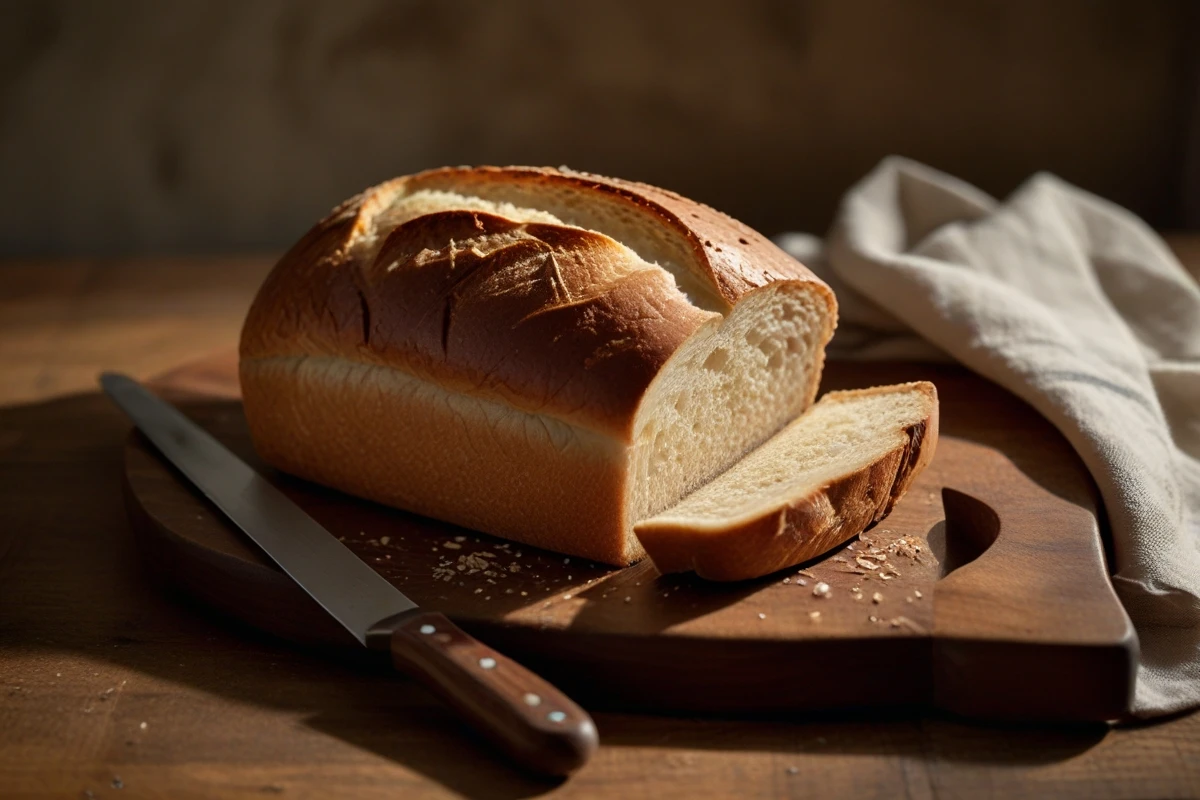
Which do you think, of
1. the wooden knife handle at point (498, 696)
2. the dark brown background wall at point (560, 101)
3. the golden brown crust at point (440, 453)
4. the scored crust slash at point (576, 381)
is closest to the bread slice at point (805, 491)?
the scored crust slash at point (576, 381)

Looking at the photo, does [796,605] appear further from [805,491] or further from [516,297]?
[516,297]

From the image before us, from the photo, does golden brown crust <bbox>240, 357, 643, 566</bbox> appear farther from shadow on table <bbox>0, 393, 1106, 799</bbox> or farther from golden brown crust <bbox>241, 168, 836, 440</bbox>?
shadow on table <bbox>0, 393, 1106, 799</bbox>

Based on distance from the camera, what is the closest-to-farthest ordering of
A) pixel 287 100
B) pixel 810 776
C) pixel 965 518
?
pixel 810 776 → pixel 965 518 → pixel 287 100

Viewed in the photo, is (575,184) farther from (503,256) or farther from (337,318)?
(337,318)

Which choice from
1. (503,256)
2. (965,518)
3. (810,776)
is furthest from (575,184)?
(810,776)

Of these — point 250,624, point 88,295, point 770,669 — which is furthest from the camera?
point 88,295

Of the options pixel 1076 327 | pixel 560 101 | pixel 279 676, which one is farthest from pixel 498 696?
pixel 560 101
